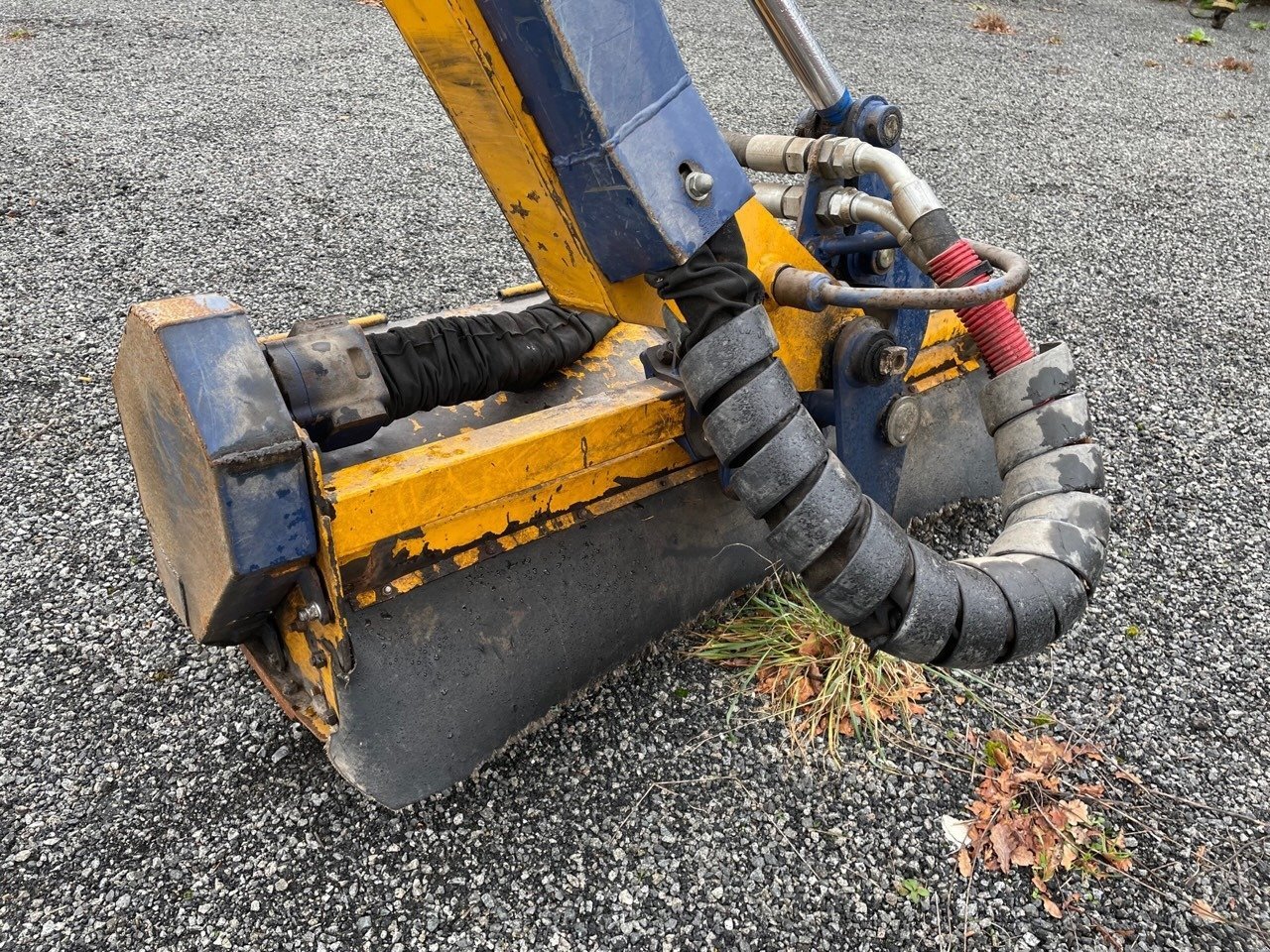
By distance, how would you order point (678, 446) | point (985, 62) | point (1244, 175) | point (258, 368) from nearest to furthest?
point (258, 368), point (678, 446), point (1244, 175), point (985, 62)

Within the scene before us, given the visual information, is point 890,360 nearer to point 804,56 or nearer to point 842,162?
point 842,162

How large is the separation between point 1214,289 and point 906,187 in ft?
11.1

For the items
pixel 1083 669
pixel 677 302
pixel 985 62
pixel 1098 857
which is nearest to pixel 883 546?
pixel 677 302

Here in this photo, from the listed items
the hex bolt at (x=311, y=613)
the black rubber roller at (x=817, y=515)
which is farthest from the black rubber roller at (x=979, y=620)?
the hex bolt at (x=311, y=613)

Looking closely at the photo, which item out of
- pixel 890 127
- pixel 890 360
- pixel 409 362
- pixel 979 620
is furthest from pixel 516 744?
pixel 890 127

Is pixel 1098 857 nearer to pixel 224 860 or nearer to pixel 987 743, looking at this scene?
pixel 987 743

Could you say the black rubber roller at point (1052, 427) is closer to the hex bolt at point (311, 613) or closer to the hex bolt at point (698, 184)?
the hex bolt at point (698, 184)

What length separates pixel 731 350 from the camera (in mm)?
1543

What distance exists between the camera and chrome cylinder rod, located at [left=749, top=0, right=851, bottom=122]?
1826mm

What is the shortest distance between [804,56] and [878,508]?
872mm

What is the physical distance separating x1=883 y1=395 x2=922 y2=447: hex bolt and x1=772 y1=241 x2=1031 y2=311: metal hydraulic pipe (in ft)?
1.06

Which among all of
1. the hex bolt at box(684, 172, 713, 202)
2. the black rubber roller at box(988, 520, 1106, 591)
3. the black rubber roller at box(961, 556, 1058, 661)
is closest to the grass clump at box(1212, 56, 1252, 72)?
the black rubber roller at box(988, 520, 1106, 591)

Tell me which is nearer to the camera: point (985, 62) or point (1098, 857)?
point (1098, 857)

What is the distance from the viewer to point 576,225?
1.56 m
